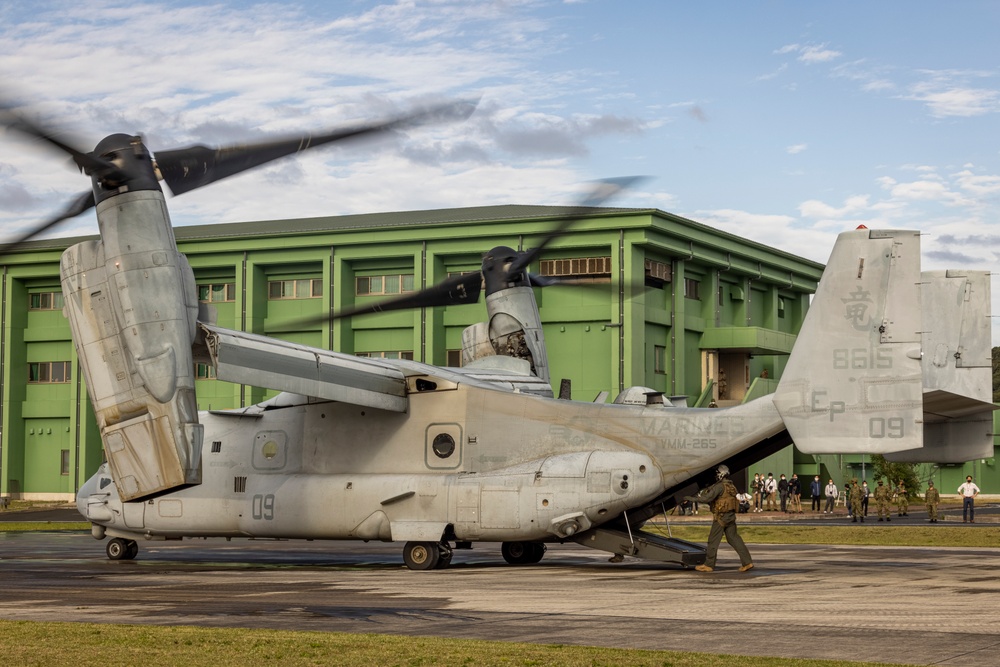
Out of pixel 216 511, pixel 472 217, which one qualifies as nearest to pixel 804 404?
pixel 216 511

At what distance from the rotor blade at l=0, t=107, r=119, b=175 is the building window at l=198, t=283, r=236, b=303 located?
51.7 metres

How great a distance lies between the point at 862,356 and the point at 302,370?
A: 10.5 m

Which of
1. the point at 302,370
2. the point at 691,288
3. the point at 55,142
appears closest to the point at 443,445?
the point at 302,370

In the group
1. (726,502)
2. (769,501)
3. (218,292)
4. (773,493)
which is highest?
(218,292)

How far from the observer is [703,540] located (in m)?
33.8

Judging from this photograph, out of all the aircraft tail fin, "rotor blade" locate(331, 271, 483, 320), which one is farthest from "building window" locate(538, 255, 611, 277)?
the aircraft tail fin

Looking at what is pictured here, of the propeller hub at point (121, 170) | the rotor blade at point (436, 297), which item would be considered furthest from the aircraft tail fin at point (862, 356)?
→ the propeller hub at point (121, 170)

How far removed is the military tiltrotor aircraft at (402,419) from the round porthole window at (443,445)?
0.06 m

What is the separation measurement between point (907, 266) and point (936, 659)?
33.6 ft

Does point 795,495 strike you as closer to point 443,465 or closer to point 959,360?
point 959,360

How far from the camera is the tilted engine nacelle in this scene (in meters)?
21.2

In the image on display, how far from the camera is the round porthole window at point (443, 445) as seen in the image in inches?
971

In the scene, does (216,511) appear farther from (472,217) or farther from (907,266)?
(472,217)

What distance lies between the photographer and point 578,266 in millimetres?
66938
